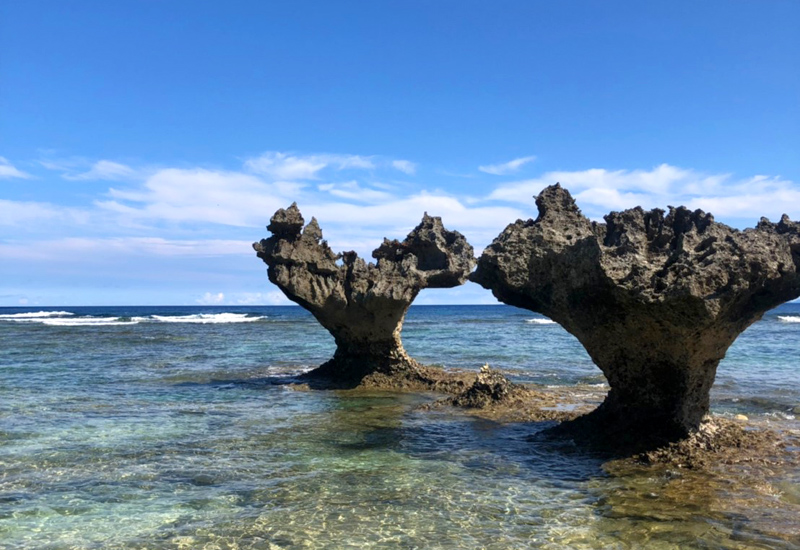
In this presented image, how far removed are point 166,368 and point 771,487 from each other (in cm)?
2005

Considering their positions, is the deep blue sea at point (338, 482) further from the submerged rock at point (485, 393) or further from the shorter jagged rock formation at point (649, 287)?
the shorter jagged rock formation at point (649, 287)

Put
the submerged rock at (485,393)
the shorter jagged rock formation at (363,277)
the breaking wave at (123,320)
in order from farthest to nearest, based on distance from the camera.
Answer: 1. the breaking wave at (123,320)
2. the shorter jagged rock formation at (363,277)
3. the submerged rock at (485,393)

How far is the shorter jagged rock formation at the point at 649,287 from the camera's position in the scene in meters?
8.49

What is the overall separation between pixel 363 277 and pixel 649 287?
9822 mm

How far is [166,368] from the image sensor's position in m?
22.8

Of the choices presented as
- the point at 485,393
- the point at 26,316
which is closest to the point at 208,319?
the point at 26,316

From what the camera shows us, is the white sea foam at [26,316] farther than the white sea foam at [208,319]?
Yes

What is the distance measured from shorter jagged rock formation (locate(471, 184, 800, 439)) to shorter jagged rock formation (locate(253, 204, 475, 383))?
6.32 meters

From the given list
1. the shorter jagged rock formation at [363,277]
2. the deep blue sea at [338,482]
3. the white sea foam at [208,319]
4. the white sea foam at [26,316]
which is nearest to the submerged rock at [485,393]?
the deep blue sea at [338,482]

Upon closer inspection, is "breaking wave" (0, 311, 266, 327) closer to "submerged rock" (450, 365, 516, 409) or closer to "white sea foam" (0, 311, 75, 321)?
"white sea foam" (0, 311, 75, 321)

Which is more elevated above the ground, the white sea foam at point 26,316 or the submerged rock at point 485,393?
the white sea foam at point 26,316

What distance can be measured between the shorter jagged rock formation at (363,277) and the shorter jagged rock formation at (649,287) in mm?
6320

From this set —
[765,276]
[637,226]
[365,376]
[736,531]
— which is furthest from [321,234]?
[736,531]

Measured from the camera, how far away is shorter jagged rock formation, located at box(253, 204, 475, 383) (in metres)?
17.1
